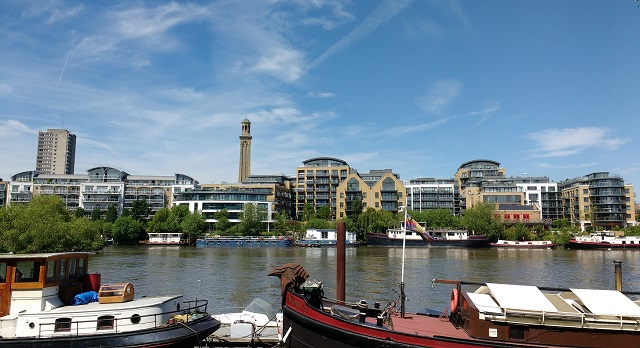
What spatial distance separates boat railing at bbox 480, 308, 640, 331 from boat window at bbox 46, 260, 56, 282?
15.3 m

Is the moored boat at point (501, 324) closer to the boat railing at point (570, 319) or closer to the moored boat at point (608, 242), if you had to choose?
the boat railing at point (570, 319)

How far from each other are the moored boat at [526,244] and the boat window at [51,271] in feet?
343

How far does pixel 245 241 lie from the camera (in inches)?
4326

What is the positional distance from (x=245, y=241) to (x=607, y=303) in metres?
99.4

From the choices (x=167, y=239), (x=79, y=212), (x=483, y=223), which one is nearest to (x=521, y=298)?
(x=483, y=223)

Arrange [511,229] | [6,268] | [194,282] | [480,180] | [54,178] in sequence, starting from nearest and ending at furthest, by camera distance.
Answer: [6,268] < [194,282] < [511,229] < [480,180] < [54,178]

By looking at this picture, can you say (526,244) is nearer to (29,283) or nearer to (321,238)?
(321,238)

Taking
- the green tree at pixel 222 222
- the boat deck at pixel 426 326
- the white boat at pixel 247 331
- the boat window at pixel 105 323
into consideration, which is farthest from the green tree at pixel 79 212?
the boat deck at pixel 426 326

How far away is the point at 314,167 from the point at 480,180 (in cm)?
5057

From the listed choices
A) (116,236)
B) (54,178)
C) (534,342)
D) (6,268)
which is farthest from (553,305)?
(54,178)

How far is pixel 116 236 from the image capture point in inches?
4572

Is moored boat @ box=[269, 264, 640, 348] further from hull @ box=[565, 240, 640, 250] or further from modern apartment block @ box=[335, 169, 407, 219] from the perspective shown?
modern apartment block @ box=[335, 169, 407, 219]

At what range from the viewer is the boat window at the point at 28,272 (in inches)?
674

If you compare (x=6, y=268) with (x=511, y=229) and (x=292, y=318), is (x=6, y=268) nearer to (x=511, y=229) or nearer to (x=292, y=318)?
(x=292, y=318)
